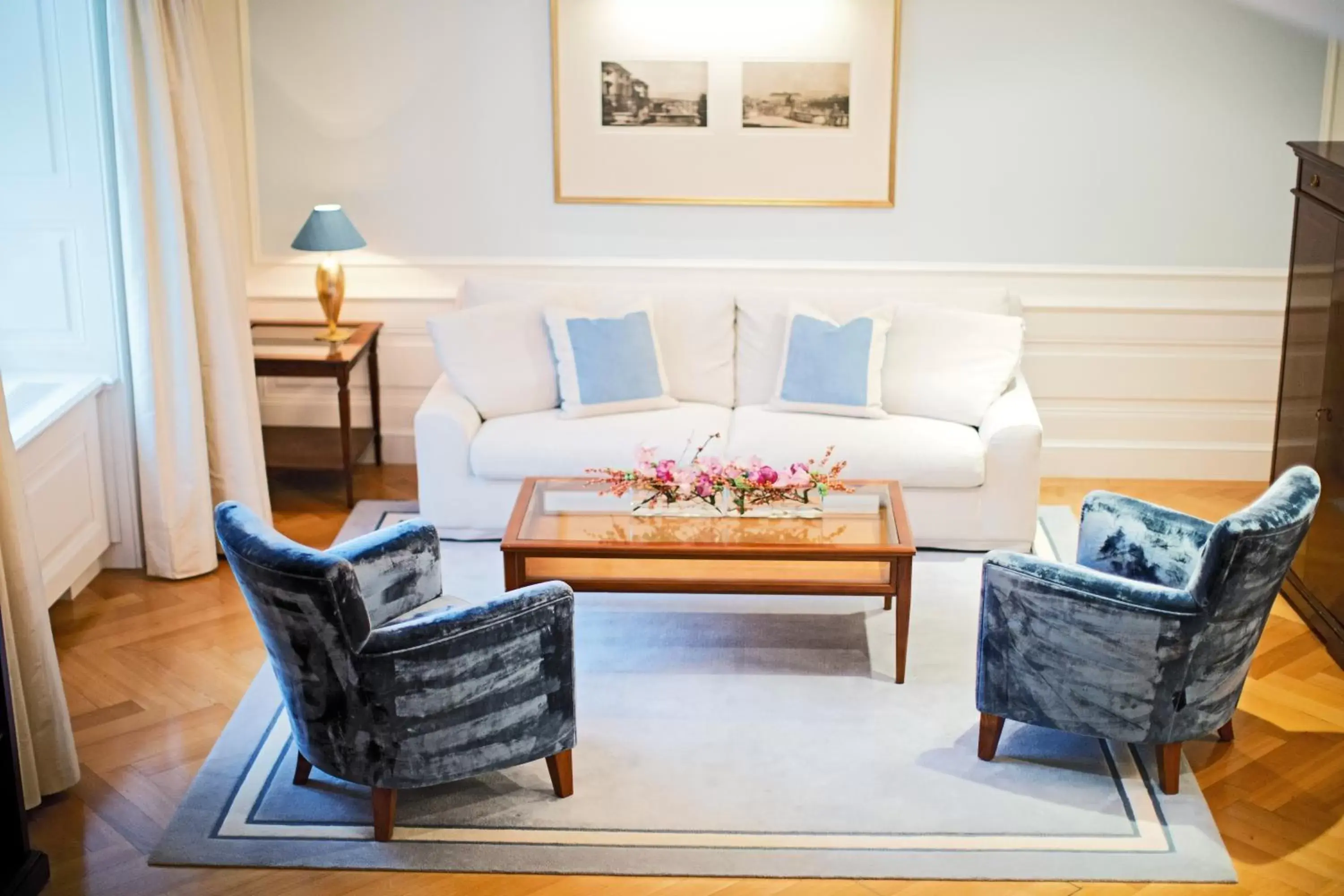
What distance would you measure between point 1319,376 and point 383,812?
3.15 metres

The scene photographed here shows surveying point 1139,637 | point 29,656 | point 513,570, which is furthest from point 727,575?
point 29,656

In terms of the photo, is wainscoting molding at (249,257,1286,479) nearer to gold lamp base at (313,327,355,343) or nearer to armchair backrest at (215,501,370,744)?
gold lamp base at (313,327,355,343)

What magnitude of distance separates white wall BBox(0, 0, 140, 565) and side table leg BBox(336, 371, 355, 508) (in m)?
0.86

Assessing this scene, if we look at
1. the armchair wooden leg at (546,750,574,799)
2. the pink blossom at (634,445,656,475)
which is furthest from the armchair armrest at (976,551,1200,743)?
the pink blossom at (634,445,656,475)

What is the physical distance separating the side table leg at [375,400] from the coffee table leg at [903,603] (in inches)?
107

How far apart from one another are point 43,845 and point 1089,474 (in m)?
4.31

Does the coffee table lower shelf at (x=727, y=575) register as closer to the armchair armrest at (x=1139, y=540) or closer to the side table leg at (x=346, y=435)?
the armchair armrest at (x=1139, y=540)

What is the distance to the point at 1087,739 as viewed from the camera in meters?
3.83

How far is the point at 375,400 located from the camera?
237 inches

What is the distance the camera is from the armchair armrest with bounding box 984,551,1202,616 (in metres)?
3.41

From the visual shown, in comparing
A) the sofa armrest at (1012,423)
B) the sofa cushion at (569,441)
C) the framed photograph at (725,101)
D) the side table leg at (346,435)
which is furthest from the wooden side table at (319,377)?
the sofa armrest at (1012,423)

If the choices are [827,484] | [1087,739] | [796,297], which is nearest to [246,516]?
[827,484]

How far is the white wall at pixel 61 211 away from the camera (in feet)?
14.9

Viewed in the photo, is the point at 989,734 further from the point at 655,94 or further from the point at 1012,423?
the point at 655,94
